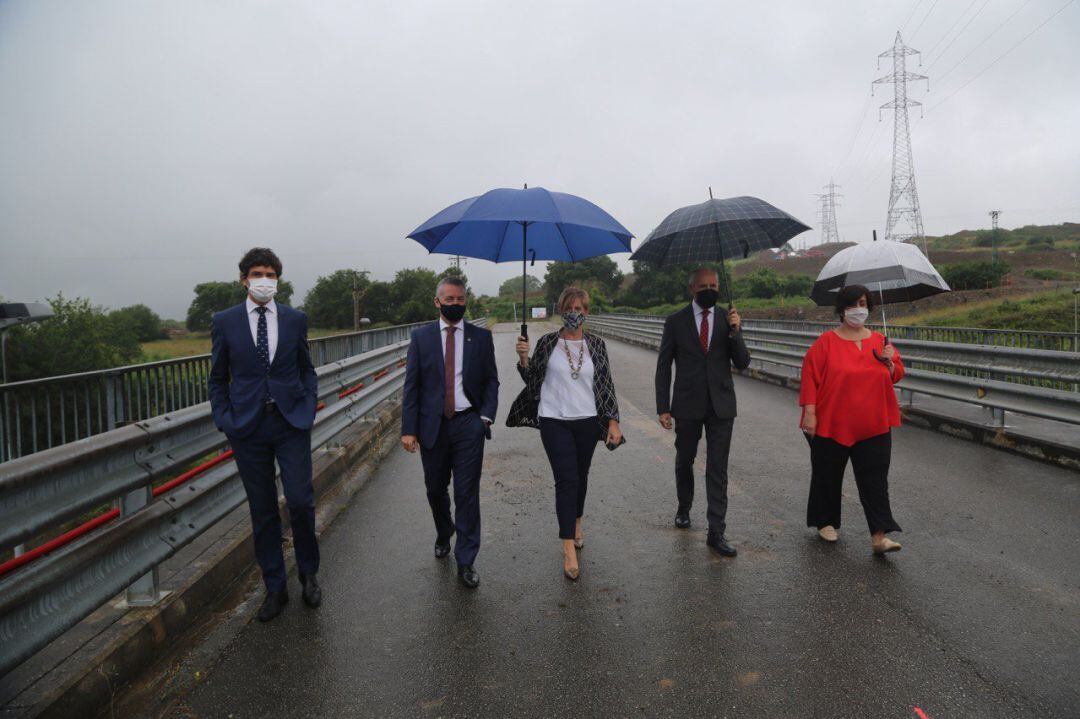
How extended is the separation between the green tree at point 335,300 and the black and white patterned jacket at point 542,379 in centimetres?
10545

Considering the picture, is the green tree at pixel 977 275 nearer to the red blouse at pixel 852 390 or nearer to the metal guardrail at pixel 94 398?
the red blouse at pixel 852 390

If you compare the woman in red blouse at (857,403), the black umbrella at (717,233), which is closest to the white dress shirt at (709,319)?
the black umbrella at (717,233)

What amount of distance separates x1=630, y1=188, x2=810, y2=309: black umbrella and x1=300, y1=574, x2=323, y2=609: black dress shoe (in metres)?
3.28

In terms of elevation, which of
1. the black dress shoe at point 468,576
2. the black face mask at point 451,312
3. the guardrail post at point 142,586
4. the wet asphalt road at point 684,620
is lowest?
the wet asphalt road at point 684,620

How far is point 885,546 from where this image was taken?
4.15m

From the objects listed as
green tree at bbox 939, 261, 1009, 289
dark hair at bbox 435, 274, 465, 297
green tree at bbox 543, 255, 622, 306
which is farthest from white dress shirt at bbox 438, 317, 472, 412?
green tree at bbox 543, 255, 622, 306

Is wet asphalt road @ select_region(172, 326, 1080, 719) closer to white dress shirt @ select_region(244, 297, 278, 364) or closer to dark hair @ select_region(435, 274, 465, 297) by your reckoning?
white dress shirt @ select_region(244, 297, 278, 364)

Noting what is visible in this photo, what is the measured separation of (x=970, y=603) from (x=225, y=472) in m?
4.21

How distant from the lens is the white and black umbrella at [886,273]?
4891 mm

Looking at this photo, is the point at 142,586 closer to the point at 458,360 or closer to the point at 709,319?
the point at 458,360

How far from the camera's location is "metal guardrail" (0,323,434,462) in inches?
128

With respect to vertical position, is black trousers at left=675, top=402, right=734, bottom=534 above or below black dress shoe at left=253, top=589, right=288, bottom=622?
above

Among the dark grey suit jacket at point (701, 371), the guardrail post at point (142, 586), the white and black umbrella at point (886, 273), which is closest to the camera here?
the guardrail post at point (142, 586)

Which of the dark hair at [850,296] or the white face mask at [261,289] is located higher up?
the white face mask at [261,289]
